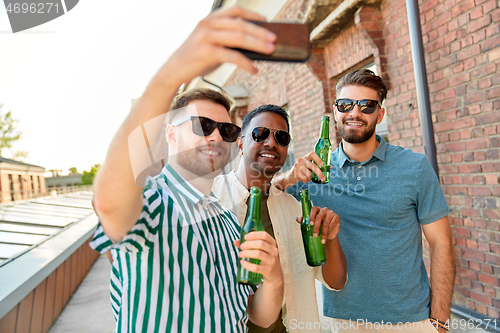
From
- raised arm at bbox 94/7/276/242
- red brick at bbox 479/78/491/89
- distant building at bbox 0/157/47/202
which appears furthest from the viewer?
distant building at bbox 0/157/47/202

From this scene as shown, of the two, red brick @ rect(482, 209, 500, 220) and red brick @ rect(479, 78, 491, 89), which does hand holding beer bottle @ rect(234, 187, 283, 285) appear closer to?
red brick @ rect(482, 209, 500, 220)

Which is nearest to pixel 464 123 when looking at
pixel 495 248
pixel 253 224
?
pixel 495 248

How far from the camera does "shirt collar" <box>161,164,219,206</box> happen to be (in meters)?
1.04

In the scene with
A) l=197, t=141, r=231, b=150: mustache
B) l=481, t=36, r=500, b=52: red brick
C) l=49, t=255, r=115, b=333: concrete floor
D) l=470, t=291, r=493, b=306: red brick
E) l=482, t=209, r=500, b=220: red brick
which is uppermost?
l=481, t=36, r=500, b=52: red brick

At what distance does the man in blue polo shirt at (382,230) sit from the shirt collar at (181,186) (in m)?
0.70

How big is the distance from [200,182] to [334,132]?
3.38 m

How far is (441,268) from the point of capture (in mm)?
1746

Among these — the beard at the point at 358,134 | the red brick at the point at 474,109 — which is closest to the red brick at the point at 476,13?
the red brick at the point at 474,109

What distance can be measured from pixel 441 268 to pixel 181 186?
1.57 meters

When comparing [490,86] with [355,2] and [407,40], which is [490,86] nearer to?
[407,40]

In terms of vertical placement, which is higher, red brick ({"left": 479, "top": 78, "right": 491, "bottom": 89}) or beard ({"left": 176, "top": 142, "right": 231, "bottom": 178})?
red brick ({"left": 479, "top": 78, "right": 491, "bottom": 89})

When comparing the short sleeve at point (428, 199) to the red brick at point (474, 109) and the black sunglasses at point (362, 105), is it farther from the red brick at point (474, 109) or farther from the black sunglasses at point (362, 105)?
the red brick at point (474, 109)

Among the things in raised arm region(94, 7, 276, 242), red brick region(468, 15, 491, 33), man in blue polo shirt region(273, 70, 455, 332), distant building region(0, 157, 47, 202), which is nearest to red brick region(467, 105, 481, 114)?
red brick region(468, 15, 491, 33)

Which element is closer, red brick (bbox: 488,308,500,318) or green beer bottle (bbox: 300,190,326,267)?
green beer bottle (bbox: 300,190,326,267)
